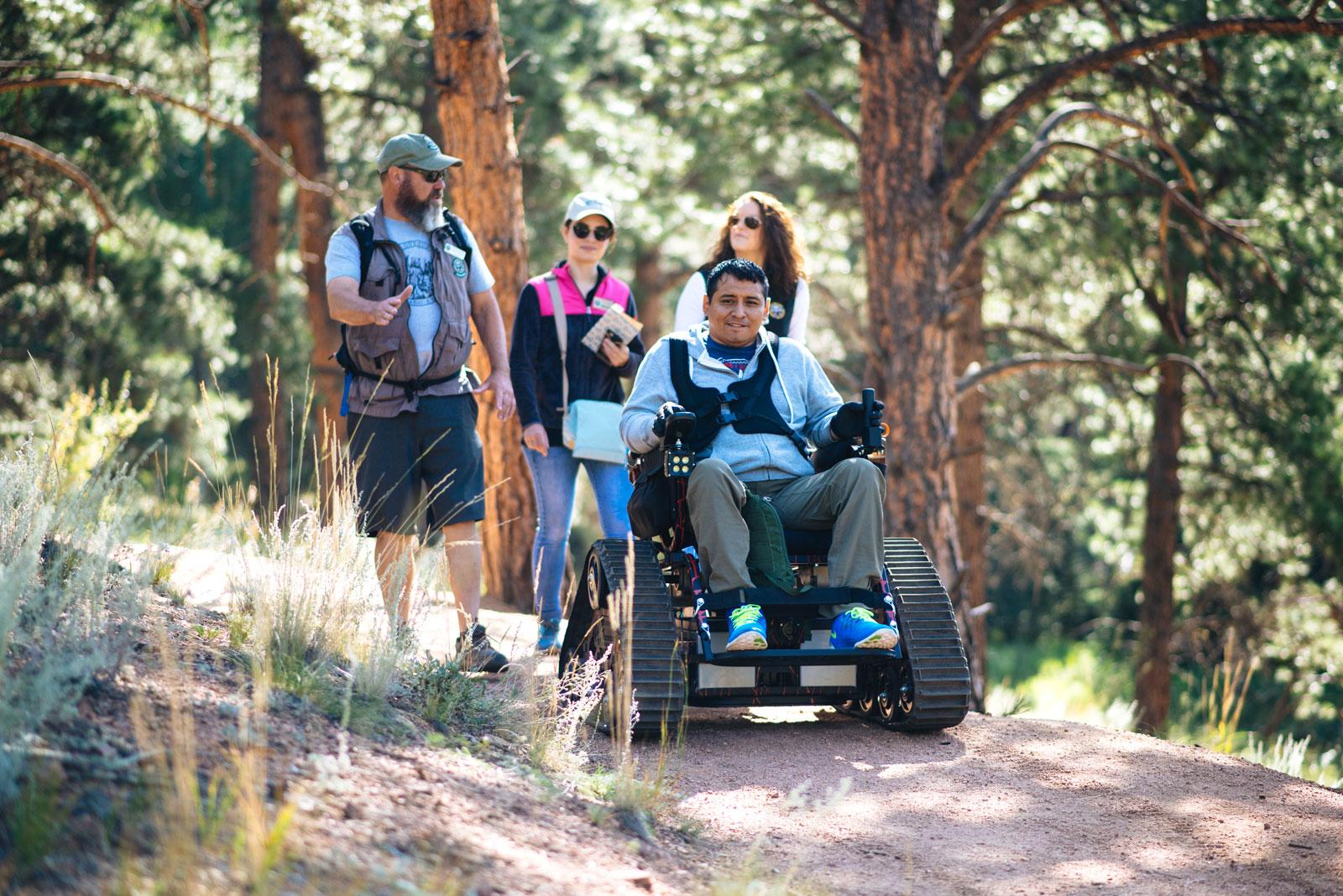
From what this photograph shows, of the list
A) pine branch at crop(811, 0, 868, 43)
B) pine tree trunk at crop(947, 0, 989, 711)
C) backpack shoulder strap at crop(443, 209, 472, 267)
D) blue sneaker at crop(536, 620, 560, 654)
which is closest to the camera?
backpack shoulder strap at crop(443, 209, 472, 267)

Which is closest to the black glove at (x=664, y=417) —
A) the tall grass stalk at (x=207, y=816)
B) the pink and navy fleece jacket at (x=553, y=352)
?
the pink and navy fleece jacket at (x=553, y=352)

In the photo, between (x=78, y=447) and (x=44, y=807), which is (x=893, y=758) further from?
(x=78, y=447)

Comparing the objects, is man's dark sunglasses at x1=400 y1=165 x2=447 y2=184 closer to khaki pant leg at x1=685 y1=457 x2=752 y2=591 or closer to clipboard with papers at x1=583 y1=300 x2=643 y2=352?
clipboard with papers at x1=583 y1=300 x2=643 y2=352

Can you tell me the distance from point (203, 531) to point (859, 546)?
4193 millimetres

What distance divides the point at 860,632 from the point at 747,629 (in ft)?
1.60

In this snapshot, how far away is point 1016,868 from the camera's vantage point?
3.89 m

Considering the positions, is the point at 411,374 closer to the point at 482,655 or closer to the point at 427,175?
the point at 427,175

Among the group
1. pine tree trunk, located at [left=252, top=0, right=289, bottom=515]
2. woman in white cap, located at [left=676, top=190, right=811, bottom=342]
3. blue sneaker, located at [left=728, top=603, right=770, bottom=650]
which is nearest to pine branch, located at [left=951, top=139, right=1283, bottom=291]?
woman in white cap, located at [left=676, top=190, right=811, bottom=342]

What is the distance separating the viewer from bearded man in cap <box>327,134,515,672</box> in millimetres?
5473

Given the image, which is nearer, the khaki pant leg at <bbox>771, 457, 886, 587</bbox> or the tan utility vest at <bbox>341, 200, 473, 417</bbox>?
the khaki pant leg at <bbox>771, 457, 886, 587</bbox>

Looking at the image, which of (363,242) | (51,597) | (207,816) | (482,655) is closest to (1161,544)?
(482,655)

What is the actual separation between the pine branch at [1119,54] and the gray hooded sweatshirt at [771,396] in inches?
137

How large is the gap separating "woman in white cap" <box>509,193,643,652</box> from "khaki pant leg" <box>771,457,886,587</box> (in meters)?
1.51

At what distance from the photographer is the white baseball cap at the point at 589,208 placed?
6.46 m
